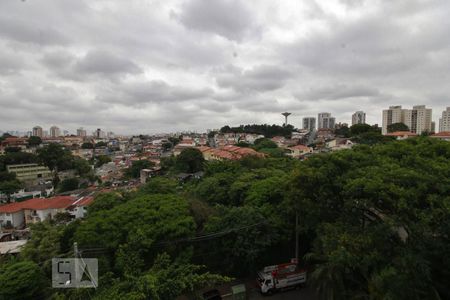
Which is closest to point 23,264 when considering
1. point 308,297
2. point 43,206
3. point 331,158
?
point 308,297

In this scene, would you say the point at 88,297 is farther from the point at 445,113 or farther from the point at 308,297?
the point at 445,113

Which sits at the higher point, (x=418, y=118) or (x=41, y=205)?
(x=418, y=118)

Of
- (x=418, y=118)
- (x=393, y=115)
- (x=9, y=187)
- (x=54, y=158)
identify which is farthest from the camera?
(x=393, y=115)

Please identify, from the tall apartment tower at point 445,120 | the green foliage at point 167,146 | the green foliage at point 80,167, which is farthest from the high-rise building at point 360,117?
the green foliage at point 80,167

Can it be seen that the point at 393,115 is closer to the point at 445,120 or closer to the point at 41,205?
the point at 445,120

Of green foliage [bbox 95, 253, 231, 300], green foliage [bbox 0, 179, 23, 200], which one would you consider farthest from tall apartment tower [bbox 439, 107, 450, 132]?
green foliage [bbox 0, 179, 23, 200]

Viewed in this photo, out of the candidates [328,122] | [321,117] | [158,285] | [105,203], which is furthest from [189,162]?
[321,117]

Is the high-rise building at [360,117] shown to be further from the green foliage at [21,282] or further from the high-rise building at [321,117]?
the green foliage at [21,282]

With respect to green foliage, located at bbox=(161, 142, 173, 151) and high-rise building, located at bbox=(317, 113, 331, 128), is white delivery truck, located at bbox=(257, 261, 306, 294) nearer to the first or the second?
green foliage, located at bbox=(161, 142, 173, 151)
